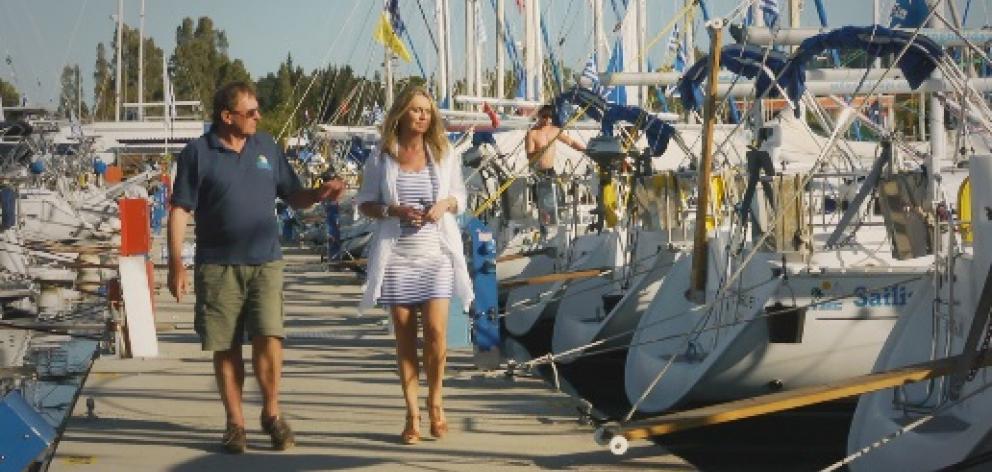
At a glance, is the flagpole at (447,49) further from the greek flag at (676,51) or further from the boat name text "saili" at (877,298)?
the boat name text "saili" at (877,298)

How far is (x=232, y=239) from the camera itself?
8039 mm

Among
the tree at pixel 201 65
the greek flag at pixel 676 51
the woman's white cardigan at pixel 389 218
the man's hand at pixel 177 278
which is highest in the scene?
the tree at pixel 201 65

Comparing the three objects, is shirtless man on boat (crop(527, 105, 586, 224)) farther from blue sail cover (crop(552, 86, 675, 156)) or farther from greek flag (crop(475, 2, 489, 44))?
greek flag (crop(475, 2, 489, 44))

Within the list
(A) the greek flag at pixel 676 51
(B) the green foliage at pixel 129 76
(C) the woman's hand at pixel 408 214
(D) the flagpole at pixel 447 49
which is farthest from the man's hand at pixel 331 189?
(B) the green foliage at pixel 129 76

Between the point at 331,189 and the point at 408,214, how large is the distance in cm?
37

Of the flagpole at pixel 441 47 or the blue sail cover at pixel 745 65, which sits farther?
the flagpole at pixel 441 47

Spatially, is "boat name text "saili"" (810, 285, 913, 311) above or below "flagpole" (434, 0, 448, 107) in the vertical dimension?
below

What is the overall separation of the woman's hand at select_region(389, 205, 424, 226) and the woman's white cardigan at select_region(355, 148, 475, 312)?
0.20 feet

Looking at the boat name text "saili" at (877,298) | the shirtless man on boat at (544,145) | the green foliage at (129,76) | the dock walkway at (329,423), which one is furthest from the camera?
the green foliage at (129,76)

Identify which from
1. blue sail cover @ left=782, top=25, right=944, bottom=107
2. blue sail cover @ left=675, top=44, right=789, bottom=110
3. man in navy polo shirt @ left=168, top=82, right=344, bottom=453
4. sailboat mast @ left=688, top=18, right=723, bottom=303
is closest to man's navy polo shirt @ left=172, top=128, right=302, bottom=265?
man in navy polo shirt @ left=168, top=82, right=344, bottom=453

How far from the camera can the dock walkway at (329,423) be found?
809cm

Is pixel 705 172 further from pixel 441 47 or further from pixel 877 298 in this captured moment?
pixel 441 47

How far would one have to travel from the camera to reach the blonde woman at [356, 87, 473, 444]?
27.1 feet

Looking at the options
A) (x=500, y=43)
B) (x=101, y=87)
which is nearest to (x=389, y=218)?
(x=500, y=43)
